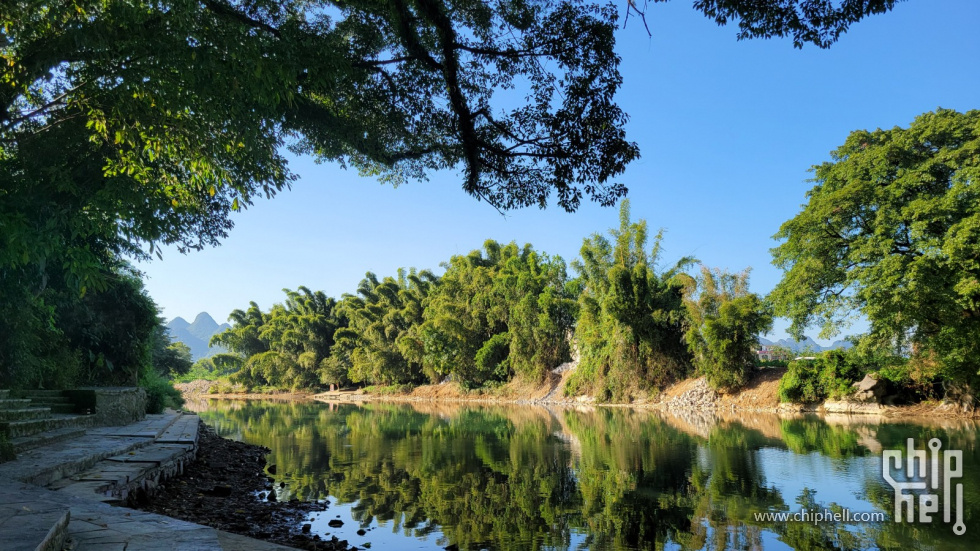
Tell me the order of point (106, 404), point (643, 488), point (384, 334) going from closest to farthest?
point (643, 488)
point (106, 404)
point (384, 334)

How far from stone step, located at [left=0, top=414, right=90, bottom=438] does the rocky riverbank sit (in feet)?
6.31

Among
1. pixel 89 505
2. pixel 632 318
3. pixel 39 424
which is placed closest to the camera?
pixel 89 505

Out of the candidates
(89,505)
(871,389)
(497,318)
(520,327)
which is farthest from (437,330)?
(89,505)

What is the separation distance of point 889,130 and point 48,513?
22.1 meters

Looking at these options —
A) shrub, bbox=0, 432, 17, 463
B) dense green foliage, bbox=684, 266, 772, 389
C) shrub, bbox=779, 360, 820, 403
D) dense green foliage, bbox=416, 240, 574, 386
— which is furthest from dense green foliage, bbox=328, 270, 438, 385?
shrub, bbox=0, 432, 17, 463

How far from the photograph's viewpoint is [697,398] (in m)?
26.8

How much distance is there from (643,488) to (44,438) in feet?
28.1

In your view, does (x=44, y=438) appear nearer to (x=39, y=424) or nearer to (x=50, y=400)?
(x=39, y=424)

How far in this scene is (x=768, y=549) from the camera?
554cm

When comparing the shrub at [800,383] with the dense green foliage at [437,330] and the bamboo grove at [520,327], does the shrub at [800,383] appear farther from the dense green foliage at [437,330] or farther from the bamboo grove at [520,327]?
the dense green foliage at [437,330]

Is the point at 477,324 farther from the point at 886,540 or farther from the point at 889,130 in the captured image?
the point at 886,540

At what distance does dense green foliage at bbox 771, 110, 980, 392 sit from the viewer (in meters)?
15.2

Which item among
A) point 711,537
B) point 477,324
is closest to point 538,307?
point 477,324

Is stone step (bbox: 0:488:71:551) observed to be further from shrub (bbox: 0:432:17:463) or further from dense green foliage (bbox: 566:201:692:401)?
dense green foliage (bbox: 566:201:692:401)
